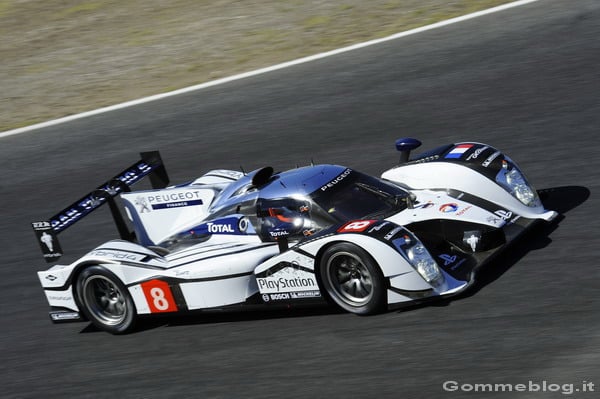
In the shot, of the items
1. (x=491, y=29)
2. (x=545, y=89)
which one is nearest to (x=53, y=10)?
(x=491, y=29)

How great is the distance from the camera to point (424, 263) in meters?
6.92

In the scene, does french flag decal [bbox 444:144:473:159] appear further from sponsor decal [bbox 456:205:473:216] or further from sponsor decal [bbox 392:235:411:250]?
sponsor decal [bbox 392:235:411:250]

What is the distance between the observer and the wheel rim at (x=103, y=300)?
8.05 meters

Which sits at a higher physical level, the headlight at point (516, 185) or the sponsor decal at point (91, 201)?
the sponsor decal at point (91, 201)

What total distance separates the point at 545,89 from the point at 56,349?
717 cm

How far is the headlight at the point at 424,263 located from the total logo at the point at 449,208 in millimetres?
832

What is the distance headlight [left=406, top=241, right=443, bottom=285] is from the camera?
6871 millimetres

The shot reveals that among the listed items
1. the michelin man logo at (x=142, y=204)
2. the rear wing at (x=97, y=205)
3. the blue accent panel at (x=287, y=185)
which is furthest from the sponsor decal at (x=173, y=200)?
the blue accent panel at (x=287, y=185)

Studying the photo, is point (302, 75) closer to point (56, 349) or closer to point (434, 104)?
point (434, 104)

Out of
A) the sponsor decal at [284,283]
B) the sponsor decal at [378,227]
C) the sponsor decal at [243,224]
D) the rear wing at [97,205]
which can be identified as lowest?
the sponsor decal at [284,283]

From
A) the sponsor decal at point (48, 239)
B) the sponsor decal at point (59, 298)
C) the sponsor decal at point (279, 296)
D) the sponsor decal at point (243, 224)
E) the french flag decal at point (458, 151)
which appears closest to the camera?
the sponsor decal at point (279, 296)

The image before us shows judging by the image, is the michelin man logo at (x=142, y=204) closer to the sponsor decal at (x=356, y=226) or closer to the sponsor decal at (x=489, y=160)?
the sponsor decal at (x=356, y=226)

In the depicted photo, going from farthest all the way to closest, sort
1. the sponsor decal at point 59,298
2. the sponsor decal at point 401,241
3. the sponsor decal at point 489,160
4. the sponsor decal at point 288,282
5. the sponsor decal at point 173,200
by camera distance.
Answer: the sponsor decal at point 173,200, the sponsor decal at point 489,160, the sponsor decal at point 59,298, the sponsor decal at point 288,282, the sponsor decal at point 401,241

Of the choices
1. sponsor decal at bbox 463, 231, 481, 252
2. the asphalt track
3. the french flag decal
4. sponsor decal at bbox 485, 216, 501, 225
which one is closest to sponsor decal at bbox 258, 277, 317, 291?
the asphalt track
